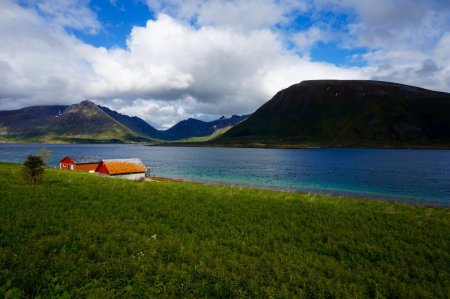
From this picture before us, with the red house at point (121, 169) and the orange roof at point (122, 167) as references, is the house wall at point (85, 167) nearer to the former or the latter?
the red house at point (121, 169)

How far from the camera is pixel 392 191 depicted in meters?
71.0

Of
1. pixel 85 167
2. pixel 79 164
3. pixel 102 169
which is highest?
pixel 102 169

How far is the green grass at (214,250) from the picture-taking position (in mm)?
11742

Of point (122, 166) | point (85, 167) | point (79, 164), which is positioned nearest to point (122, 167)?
point (122, 166)

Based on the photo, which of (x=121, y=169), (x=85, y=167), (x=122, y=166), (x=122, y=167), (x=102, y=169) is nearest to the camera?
(x=102, y=169)

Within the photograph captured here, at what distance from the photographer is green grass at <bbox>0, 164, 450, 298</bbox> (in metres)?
11.7

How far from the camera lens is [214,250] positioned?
49.6 feet

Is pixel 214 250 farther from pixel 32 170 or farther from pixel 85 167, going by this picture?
pixel 85 167

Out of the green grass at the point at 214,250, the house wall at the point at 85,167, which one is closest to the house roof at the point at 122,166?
the house wall at the point at 85,167

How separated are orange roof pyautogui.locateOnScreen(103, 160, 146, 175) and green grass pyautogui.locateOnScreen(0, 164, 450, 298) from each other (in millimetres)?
40540

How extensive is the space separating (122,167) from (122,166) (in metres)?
0.44

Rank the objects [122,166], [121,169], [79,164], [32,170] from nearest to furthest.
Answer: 1. [32,170]
2. [121,169]
3. [122,166]
4. [79,164]

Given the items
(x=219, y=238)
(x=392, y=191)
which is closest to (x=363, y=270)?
(x=219, y=238)

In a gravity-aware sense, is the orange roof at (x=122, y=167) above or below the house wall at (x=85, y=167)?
above
